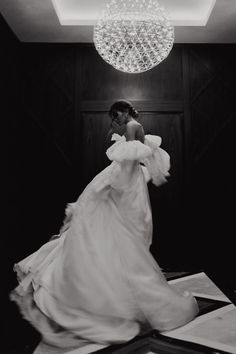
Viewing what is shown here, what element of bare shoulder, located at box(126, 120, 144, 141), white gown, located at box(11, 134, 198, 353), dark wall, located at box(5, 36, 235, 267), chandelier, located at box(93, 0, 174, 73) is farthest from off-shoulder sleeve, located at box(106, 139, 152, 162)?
dark wall, located at box(5, 36, 235, 267)

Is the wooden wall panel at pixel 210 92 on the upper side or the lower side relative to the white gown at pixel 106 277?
upper

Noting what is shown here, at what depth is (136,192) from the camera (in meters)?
2.30

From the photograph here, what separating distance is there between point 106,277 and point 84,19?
3.09 m

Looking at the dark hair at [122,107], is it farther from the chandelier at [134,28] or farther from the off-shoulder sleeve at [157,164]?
the chandelier at [134,28]

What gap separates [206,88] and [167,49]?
5.33 ft

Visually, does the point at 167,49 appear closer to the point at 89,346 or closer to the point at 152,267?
the point at 152,267

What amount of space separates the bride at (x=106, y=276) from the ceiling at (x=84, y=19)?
176cm

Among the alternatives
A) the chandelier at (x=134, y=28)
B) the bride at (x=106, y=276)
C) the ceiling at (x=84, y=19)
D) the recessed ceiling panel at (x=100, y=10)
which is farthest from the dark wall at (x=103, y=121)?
the bride at (x=106, y=276)

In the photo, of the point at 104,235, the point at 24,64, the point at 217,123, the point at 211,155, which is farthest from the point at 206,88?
the point at 104,235

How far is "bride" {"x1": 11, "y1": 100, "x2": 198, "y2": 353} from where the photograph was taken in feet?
5.97

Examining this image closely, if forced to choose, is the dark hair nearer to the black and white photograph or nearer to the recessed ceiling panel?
the black and white photograph

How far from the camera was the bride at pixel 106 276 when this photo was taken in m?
1.82

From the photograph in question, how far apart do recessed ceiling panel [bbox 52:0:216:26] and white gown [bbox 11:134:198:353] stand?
217 cm

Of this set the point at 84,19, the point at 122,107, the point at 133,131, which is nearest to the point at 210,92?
the point at 84,19
